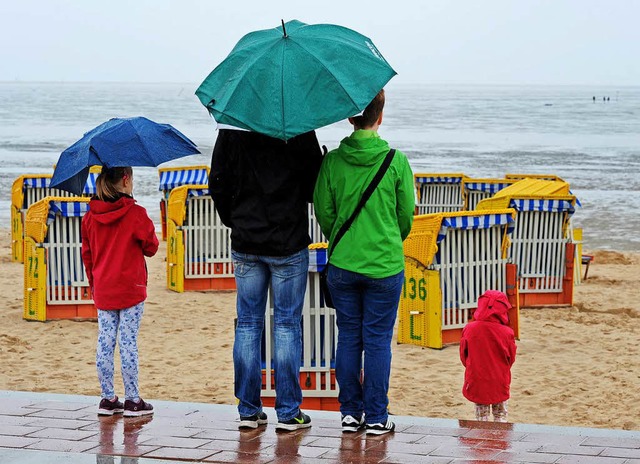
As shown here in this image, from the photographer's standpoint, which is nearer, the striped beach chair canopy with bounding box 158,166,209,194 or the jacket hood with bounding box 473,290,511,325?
the jacket hood with bounding box 473,290,511,325

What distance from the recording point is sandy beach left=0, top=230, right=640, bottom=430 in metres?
9.12

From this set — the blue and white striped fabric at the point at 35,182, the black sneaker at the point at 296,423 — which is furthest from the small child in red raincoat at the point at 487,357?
the blue and white striped fabric at the point at 35,182

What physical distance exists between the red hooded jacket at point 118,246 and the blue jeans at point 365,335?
3.86 feet

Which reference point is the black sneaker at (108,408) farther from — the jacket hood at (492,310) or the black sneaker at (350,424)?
the jacket hood at (492,310)

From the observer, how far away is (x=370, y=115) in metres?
5.59

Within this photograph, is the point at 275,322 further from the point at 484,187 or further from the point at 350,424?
the point at 484,187

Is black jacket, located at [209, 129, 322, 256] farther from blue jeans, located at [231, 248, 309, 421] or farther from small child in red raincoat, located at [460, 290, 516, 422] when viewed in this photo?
small child in red raincoat, located at [460, 290, 516, 422]

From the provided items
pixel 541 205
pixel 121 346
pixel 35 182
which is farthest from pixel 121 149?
pixel 35 182

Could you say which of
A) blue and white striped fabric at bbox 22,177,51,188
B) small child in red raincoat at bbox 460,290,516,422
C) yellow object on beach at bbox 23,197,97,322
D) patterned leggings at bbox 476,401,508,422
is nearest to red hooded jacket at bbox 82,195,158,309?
small child in red raincoat at bbox 460,290,516,422

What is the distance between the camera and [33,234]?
11.9 metres

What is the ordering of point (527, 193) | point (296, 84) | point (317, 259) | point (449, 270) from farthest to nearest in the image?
point (527, 193), point (449, 270), point (317, 259), point (296, 84)

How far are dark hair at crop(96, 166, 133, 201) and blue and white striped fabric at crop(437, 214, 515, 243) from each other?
4.98 meters

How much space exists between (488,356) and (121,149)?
2667 millimetres

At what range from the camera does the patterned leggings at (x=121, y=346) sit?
6.32 meters
